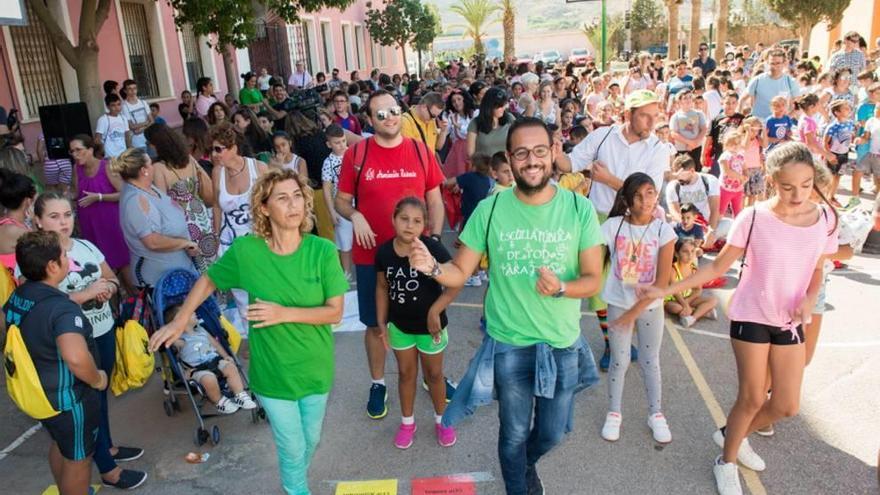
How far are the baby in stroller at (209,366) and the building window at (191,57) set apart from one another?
1402 centimetres

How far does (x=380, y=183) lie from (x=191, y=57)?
15.3 m

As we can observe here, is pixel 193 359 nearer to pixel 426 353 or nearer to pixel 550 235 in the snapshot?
pixel 426 353

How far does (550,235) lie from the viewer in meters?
2.91

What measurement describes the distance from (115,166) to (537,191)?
318 cm

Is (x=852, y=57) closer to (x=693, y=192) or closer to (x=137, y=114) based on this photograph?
(x=693, y=192)

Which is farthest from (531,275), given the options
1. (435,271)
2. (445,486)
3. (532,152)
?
(445,486)

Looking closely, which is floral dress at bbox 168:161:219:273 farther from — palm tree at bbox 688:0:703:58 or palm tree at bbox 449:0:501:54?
palm tree at bbox 449:0:501:54

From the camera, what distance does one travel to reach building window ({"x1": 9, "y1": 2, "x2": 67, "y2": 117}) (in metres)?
11.3

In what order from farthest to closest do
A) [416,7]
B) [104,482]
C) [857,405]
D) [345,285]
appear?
[416,7] → [857,405] → [104,482] → [345,285]

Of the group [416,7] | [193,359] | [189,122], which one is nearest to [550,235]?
[193,359]

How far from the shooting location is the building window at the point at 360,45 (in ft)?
110

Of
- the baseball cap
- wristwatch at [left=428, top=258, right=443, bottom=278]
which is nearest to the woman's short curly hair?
wristwatch at [left=428, top=258, right=443, bottom=278]

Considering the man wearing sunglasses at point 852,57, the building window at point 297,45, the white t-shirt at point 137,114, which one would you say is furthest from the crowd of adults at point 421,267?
the building window at point 297,45

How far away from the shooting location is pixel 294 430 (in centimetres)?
315
